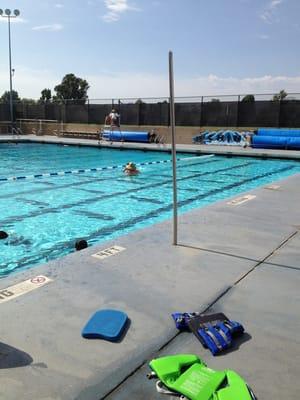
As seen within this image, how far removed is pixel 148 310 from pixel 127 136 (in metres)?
19.5

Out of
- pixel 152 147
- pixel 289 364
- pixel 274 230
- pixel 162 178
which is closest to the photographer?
pixel 289 364

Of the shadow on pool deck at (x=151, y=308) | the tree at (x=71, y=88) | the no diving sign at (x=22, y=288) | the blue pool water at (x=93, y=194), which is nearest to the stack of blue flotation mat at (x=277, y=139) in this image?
the blue pool water at (x=93, y=194)

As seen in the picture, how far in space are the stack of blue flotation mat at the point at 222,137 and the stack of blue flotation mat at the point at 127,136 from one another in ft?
9.33

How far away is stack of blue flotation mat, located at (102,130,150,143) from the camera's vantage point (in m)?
21.4

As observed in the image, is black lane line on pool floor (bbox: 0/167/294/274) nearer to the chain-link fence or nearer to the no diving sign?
the no diving sign

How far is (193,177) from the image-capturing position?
12.2m

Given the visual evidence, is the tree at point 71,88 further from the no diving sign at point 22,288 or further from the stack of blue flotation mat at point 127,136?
the no diving sign at point 22,288

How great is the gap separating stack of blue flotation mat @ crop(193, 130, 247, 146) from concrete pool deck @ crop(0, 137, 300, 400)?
1621 cm

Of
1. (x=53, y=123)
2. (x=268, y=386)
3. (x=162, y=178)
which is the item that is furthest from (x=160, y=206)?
(x=53, y=123)

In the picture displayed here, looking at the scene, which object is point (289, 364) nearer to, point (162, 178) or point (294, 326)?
point (294, 326)

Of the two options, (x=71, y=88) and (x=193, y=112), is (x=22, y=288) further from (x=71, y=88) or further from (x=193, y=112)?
(x=71, y=88)

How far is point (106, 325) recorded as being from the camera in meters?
2.58

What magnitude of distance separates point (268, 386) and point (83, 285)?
1.67 metres

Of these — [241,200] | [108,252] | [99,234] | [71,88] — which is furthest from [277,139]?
[71,88]
